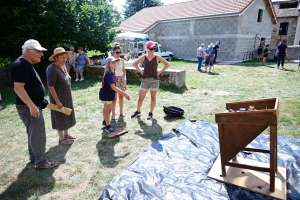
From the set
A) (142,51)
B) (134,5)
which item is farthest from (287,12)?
(134,5)

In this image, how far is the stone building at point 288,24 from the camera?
1029 inches

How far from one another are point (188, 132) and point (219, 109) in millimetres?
2051

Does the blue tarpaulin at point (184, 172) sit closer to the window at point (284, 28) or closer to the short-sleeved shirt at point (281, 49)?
the short-sleeved shirt at point (281, 49)

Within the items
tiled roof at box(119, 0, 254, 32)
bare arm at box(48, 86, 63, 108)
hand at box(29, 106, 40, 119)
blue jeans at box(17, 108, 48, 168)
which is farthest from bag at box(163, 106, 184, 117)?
tiled roof at box(119, 0, 254, 32)

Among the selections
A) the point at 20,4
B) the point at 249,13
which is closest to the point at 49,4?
the point at 20,4

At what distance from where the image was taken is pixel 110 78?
388 centimetres

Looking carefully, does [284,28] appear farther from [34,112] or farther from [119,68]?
[34,112]

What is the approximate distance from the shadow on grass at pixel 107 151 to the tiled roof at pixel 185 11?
673 inches

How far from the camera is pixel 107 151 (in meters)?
3.68

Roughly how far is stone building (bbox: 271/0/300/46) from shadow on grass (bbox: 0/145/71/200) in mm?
31397

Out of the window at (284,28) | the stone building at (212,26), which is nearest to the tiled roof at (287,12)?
the window at (284,28)

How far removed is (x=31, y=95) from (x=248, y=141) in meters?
2.92

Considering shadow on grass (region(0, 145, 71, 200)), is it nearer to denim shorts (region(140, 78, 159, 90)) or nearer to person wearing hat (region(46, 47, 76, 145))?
person wearing hat (region(46, 47, 76, 145))

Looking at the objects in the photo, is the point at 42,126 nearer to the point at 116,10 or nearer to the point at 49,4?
the point at 49,4
